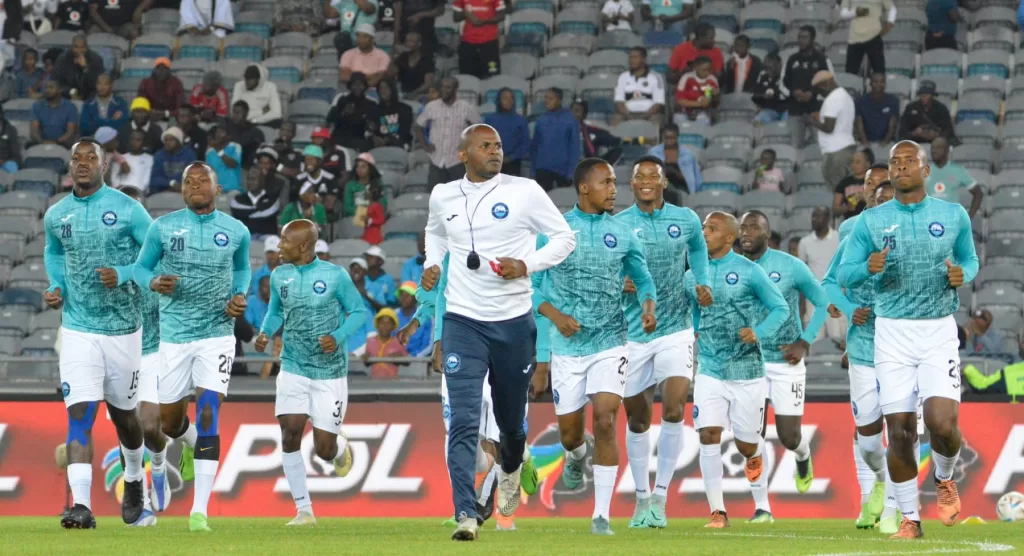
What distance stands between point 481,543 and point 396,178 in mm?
15093

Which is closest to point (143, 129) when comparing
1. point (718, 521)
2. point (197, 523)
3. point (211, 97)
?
point (211, 97)

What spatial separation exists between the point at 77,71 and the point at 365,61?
4.74 meters

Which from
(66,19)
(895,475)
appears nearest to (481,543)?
(895,475)

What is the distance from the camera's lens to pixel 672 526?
1440 cm

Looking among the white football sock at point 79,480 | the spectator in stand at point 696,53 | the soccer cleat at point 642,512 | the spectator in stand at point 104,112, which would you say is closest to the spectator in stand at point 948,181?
the spectator in stand at point 696,53

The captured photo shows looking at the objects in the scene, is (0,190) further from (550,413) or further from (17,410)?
(550,413)

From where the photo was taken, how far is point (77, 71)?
26625 mm

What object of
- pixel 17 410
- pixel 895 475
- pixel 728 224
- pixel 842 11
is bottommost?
pixel 17 410

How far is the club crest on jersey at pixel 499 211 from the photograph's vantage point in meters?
10.8

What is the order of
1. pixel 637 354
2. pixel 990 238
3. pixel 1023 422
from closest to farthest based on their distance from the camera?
pixel 637 354, pixel 1023 422, pixel 990 238

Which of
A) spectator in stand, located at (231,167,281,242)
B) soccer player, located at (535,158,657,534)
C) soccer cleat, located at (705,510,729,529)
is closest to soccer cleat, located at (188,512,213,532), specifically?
soccer player, located at (535,158,657,534)

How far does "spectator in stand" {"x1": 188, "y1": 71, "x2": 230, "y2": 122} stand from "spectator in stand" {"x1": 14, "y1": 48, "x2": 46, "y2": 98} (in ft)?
9.73

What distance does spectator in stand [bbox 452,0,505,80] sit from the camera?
A: 2623cm

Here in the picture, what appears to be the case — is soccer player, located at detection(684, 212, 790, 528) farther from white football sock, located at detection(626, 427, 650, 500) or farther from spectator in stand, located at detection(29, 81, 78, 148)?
spectator in stand, located at detection(29, 81, 78, 148)
